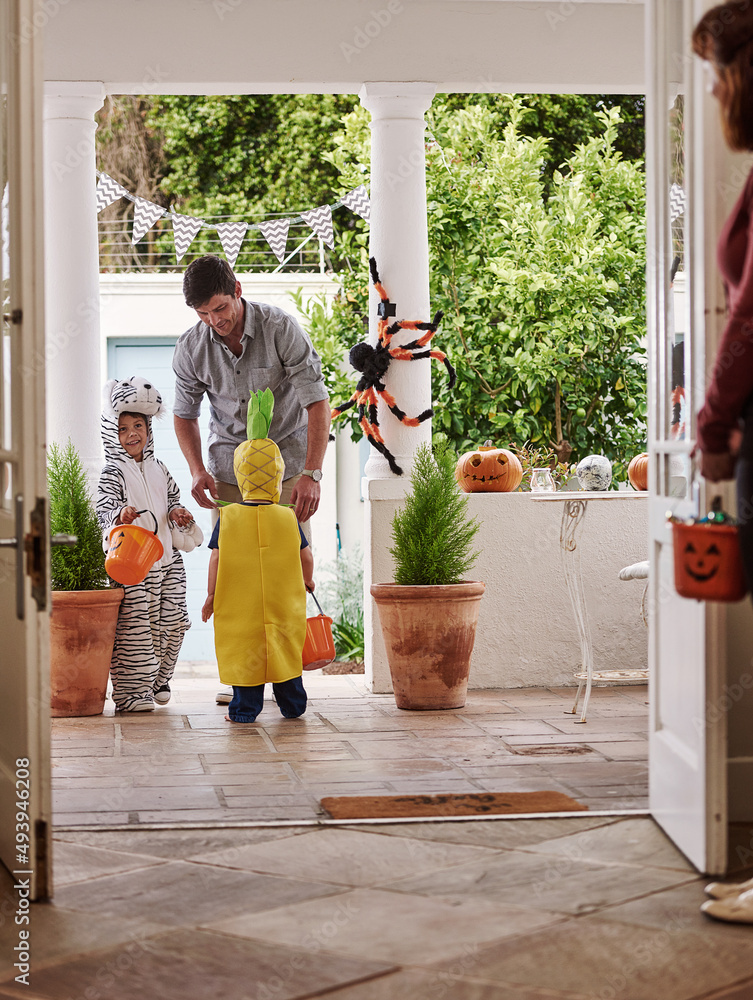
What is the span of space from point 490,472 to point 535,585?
1.80 feet

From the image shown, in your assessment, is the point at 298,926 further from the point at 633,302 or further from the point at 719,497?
the point at 633,302

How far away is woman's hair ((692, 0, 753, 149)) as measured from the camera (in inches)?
83.4

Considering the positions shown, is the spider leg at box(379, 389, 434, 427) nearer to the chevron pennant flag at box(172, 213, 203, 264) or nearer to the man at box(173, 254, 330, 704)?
the man at box(173, 254, 330, 704)

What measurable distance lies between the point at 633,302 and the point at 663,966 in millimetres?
5872

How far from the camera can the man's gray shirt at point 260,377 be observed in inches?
191

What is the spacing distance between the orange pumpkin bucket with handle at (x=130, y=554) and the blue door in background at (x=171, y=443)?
3561mm

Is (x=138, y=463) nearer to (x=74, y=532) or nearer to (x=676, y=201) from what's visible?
(x=74, y=532)

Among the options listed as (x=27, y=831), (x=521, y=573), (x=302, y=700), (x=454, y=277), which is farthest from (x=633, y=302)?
(x=27, y=831)

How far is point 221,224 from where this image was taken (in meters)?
5.89

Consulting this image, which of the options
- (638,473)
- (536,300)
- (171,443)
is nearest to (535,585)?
(638,473)

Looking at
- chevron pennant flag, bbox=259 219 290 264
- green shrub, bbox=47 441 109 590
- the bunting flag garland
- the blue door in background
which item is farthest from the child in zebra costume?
the blue door in background

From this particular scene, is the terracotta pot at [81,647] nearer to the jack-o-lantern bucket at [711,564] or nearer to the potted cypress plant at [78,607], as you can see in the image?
the potted cypress plant at [78,607]

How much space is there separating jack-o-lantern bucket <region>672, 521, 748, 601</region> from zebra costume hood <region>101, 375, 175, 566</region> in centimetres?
290

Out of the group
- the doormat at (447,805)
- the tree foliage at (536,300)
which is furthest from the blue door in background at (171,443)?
the doormat at (447,805)
